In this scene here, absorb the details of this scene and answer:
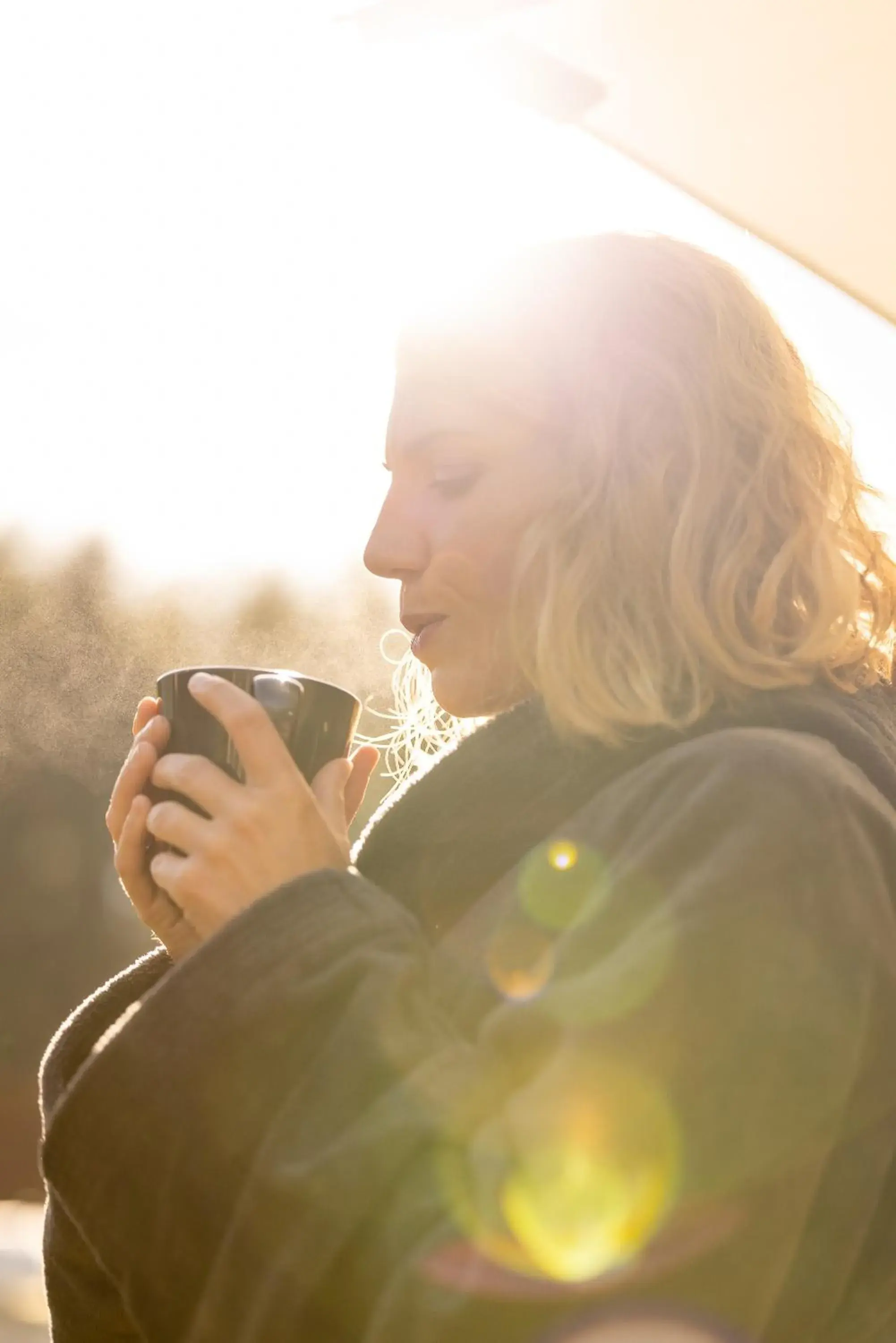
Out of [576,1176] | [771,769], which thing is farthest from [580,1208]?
[771,769]

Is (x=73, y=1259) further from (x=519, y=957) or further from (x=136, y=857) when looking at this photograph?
(x=519, y=957)

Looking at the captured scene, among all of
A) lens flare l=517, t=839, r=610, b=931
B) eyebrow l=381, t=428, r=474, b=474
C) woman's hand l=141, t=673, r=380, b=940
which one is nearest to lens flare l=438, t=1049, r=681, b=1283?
lens flare l=517, t=839, r=610, b=931

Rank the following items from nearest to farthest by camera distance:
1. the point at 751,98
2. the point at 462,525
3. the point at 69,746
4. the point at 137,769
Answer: the point at 137,769, the point at 462,525, the point at 751,98, the point at 69,746

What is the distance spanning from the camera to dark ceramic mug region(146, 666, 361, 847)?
33.9 inches

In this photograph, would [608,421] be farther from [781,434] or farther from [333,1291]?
[333,1291]

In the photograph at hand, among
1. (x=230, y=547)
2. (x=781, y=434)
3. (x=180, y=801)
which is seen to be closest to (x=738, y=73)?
(x=781, y=434)

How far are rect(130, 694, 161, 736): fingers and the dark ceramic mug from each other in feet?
0.15

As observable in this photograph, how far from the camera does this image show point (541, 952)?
0.77 meters

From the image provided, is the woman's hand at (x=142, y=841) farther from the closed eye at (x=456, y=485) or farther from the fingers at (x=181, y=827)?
the closed eye at (x=456, y=485)

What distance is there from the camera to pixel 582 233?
1128 mm

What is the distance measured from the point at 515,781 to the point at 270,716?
18cm

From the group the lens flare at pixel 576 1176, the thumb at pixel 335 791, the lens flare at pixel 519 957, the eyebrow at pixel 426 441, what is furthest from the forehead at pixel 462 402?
the lens flare at pixel 576 1176

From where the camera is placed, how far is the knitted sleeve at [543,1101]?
64 centimetres

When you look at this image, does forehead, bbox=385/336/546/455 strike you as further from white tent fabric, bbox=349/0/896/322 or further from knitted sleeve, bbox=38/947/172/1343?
white tent fabric, bbox=349/0/896/322
